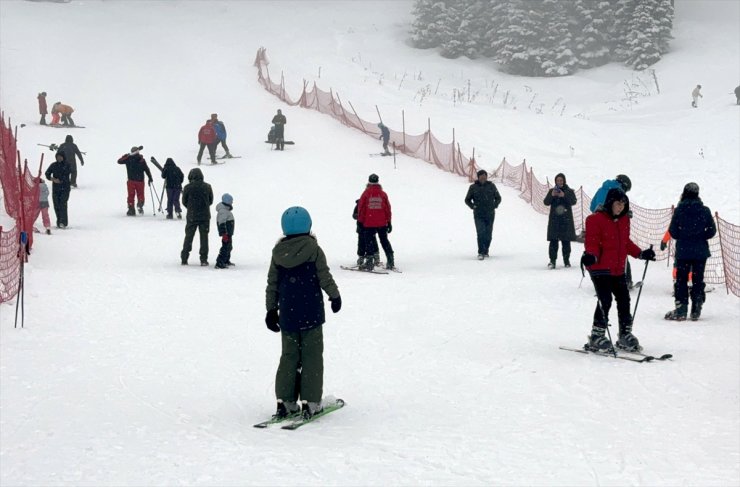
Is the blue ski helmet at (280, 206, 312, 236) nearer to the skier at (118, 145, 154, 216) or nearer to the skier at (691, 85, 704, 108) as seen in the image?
the skier at (118, 145, 154, 216)

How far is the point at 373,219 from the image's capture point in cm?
1572

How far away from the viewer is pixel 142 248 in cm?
1745

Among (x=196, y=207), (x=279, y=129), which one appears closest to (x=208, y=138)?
(x=279, y=129)

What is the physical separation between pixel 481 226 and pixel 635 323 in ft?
20.7

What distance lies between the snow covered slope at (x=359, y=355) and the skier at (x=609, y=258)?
0.43 m

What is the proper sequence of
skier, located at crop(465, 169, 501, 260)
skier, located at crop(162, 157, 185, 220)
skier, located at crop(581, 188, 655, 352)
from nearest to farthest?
skier, located at crop(581, 188, 655, 352), skier, located at crop(465, 169, 501, 260), skier, located at crop(162, 157, 185, 220)

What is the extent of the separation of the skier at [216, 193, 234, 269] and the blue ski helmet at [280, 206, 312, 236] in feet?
28.5

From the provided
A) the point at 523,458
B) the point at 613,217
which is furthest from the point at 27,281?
the point at 523,458

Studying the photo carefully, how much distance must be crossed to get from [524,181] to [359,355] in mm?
18095

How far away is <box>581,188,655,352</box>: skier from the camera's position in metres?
9.33

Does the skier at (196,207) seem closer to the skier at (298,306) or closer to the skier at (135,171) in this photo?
the skier at (135,171)

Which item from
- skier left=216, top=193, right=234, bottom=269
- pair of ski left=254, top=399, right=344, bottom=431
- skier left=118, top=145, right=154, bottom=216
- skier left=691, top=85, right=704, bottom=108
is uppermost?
skier left=691, top=85, right=704, bottom=108

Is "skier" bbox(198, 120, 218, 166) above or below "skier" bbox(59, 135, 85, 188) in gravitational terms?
above

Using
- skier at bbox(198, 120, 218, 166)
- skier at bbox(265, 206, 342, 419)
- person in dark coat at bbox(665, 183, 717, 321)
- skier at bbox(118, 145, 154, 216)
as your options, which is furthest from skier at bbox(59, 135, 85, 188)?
skier at bbox(265, 206, 342, 419)
